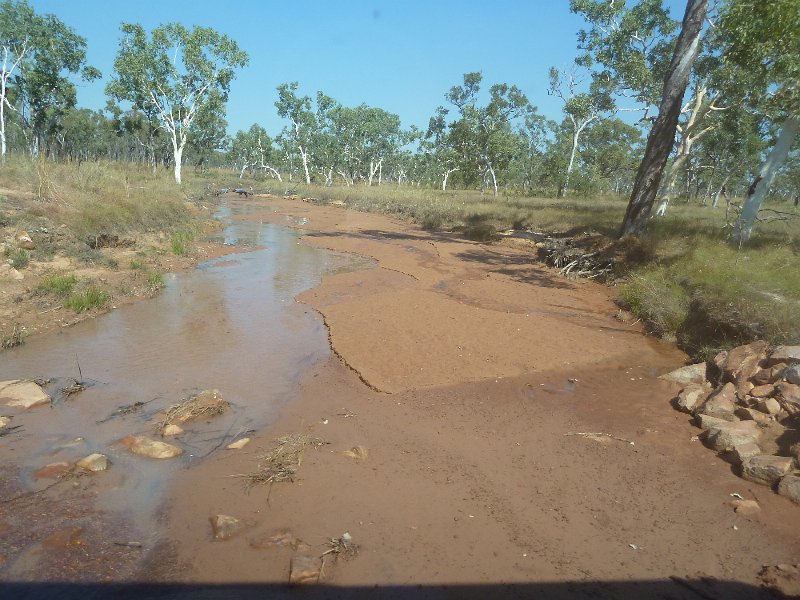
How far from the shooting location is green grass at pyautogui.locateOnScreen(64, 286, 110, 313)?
8070 millimetres

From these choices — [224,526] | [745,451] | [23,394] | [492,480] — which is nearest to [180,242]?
[23,394]

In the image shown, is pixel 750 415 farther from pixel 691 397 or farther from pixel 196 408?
pixel 196 408

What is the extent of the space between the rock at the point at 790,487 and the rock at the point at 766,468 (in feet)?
0.30

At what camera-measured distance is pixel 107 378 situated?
5914 mm

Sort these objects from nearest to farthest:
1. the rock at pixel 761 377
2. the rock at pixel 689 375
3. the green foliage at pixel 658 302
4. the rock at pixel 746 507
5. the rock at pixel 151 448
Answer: the rock at pixel 746 507 → the rock at pixel 151 448 → the rock at pixel 761 377 → the rock at pixel 689 375 → the green foliage at pixel 658 302

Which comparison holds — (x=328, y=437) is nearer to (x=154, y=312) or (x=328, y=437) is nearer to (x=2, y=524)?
(x=2, y=524)

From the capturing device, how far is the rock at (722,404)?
5.27m

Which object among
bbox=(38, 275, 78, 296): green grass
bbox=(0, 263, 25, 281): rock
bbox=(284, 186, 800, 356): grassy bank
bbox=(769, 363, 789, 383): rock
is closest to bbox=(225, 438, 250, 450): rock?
bbox=(769, 363, 789, 383): rock

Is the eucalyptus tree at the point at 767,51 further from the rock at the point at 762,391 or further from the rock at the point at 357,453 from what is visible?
the rock at the point at 357,453

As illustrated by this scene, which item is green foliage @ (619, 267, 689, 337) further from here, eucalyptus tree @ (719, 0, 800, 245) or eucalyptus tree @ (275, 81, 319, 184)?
eucalyptus tree @ (275, 81, 319, 184)

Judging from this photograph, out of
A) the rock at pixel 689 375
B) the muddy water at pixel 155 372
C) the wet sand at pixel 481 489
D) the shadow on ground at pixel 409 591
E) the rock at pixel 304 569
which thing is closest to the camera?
the shadow on ground at pixel 409 591

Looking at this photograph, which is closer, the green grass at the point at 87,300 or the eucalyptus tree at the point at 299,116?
the green grass at the point at 87,300

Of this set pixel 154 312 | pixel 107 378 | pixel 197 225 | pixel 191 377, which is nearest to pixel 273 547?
pixel 191 377

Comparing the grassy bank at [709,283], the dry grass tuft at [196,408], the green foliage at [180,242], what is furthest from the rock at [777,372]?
the green foliage at [180,242]
